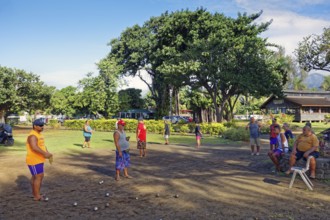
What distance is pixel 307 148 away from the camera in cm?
856

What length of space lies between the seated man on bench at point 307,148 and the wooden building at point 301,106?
39.9m

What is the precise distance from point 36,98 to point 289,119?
1296 inches

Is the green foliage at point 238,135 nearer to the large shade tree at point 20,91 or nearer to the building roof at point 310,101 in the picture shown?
the large shade tree at point 20,91

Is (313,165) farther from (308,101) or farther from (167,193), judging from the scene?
(308,101)

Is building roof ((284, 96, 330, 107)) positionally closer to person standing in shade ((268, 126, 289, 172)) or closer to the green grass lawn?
the green grass lawn

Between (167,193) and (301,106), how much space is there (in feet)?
146

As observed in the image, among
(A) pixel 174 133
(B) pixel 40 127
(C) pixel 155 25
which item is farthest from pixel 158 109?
(B) pixel 40 127

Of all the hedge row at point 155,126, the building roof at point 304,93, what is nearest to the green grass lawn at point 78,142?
the hedge row at point 155,126

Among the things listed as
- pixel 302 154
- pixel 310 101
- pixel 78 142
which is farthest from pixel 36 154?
pixel 310 101

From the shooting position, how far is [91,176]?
9.82 meters

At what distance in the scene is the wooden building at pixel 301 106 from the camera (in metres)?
47.8

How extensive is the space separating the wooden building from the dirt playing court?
131ft

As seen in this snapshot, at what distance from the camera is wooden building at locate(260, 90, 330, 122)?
47.8 m

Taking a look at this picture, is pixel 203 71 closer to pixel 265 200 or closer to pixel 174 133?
pixel 174 133
